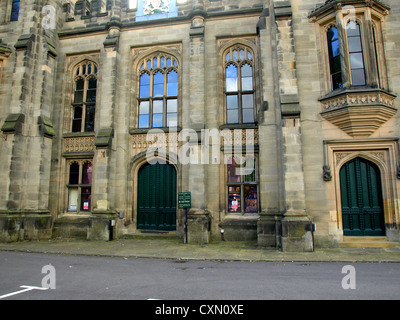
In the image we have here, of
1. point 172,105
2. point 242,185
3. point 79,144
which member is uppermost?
point 172,105

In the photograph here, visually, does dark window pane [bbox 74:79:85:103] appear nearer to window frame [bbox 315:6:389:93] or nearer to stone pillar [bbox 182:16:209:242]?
stone pillar [bbox 182:16:209:242]

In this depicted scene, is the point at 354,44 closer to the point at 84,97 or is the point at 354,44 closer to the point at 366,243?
the point at 366,243

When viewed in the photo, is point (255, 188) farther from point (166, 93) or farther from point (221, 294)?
point (221, 294)

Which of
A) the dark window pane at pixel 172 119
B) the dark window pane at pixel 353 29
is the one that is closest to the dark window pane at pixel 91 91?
the dark window pane at pixel 172 119

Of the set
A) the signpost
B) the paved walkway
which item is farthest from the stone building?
the paved walkway

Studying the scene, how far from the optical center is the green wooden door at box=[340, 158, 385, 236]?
980cm

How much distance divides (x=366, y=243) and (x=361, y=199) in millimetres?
1470

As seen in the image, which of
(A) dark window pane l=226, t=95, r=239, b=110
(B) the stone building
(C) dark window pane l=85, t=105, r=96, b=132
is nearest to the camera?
(B) the stone building

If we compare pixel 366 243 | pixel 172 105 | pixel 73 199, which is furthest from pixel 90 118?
pixel 366 243

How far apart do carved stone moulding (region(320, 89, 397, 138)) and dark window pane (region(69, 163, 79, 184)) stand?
11.1 metres

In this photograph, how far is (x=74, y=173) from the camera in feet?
44.4

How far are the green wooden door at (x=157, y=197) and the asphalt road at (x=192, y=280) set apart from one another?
404 centimetres

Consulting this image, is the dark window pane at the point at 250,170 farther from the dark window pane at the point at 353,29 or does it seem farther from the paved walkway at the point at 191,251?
the dark window pane at the point at 353,29

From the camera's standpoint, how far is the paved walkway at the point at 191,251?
828 cm
